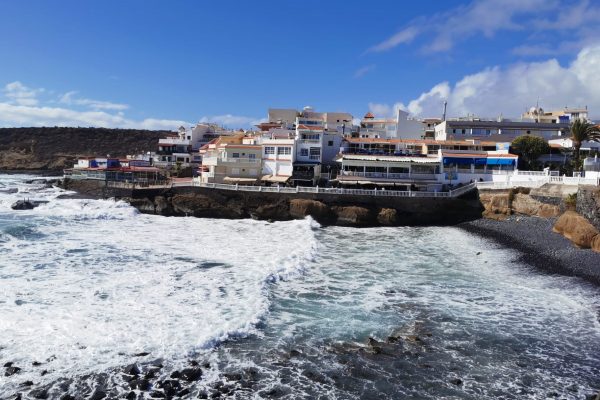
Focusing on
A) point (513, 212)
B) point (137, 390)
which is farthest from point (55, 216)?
point (513, 212)

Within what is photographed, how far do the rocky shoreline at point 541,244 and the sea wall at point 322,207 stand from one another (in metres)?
2.47

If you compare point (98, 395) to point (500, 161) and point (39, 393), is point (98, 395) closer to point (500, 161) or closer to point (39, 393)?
point (39, 393)

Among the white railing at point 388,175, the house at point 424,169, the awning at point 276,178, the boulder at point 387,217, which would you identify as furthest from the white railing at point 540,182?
the awning at point 276,178

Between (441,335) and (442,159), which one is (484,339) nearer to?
(441,335)

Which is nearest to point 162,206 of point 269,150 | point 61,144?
point 269,150

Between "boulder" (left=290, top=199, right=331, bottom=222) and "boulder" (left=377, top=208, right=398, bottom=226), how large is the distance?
4.57 metres

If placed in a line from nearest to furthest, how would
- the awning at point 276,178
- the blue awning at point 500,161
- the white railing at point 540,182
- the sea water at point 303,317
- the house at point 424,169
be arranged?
the sea water at point 303,317
the white railing at point 540,182
the house at point 424,169
the awning at point 276,178
the blue awning at point 500,161

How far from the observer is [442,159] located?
46.7 metres

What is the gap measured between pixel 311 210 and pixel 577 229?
20503mm

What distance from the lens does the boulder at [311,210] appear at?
131 ft

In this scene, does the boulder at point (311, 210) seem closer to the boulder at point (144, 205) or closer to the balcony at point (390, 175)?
the balcony at point (390, 175)

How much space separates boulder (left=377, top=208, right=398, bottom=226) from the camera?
39469mm

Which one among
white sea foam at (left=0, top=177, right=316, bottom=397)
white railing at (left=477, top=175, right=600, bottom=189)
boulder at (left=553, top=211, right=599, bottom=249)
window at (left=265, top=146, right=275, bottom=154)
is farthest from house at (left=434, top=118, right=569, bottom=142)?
white sea foam at (left=0, top=177, right=316, bottom=397)

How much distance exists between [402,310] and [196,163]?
57.5 metres
